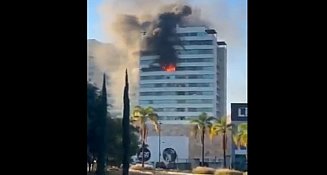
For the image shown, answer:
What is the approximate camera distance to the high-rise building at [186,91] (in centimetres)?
184

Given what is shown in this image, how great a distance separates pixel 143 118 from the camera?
1865 millimetres

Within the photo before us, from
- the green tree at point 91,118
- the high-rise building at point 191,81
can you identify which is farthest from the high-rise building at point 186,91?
the green tree at point 91,118

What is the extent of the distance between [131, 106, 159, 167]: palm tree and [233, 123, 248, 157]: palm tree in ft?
0.99

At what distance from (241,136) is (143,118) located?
1.25ft

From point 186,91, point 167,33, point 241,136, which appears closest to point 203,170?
point 241,136

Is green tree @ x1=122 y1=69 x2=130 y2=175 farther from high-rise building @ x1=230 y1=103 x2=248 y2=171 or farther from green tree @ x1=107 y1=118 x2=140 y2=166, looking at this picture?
high-rise building @ x1=230 y1=103 x2=248 y2=171

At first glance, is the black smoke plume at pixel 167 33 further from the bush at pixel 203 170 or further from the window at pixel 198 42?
the bush at pixel 203 170

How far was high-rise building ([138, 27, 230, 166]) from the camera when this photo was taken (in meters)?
1.84
